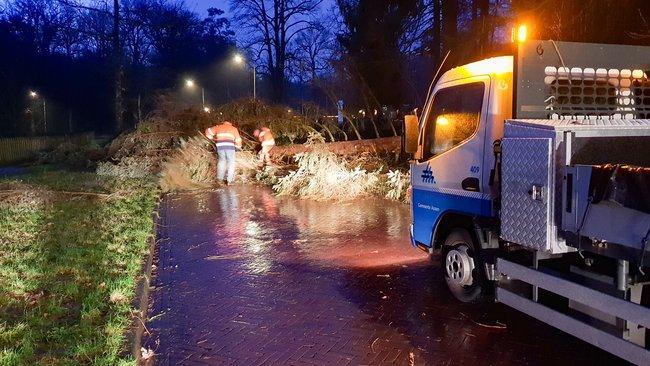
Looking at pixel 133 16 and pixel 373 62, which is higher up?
pixel 133 16

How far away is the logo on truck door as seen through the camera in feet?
Result: 19.8

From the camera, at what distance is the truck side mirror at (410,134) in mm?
5875

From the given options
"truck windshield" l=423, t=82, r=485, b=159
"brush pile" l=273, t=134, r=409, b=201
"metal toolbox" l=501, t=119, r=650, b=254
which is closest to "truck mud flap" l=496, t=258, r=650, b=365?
"metal toolbox" l=501, t=119, r=650, b=254

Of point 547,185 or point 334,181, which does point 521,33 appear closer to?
point 547,185

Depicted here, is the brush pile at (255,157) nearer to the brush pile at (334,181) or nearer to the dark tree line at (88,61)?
the brush pile at (334,181)

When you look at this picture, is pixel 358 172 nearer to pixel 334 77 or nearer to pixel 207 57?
pixel 334 77

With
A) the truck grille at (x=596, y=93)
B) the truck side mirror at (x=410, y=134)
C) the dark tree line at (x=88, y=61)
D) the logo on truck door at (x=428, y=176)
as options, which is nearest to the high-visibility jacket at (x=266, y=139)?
Result: the logo on truck door at (x=428, y=176)

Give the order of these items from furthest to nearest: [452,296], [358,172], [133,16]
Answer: [133,16]
[358,172]
[452,296]

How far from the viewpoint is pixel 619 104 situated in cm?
523

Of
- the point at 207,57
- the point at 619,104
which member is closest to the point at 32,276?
the point at 619,104

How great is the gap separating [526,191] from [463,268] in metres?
1.49

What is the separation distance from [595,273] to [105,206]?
30.5ft

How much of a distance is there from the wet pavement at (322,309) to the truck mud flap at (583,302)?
452mm

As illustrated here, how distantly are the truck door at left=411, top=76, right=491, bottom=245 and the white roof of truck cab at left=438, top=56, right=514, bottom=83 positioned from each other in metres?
0.06
